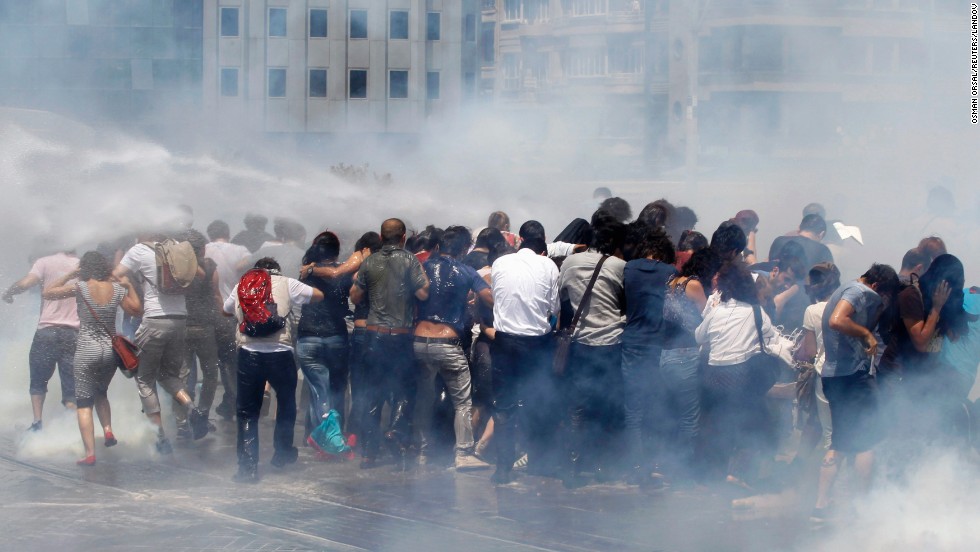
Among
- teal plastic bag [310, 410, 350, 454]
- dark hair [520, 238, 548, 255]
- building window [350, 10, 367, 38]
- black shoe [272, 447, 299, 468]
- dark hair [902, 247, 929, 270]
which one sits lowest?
black shoe [272, 447, 299, 468]

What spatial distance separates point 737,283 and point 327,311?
2.68 m

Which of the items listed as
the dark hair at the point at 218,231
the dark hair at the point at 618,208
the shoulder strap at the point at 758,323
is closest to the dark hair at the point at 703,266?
the shoulder strap at the point at 758,323

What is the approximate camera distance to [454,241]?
7.19 meters

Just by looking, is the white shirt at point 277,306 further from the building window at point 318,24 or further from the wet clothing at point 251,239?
the building window at point 318,24

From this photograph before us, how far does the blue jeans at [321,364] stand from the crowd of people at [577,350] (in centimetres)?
1

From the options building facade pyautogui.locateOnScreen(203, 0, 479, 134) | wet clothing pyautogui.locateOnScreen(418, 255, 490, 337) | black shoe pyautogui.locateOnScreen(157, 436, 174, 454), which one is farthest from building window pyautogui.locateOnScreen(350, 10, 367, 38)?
wet clothing pyautogui.locateOnScreen(418, 255, 490, 337)

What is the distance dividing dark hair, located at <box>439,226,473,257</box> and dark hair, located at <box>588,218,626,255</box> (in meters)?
1.07

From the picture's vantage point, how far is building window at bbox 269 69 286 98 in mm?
16109

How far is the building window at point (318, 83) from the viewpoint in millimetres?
16000

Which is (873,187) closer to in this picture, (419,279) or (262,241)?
(262,241)

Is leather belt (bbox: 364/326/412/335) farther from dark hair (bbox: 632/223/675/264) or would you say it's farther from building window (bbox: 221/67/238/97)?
building window (bbox: 221/67/238/97)

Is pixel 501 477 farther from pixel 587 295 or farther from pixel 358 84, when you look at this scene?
pixel 358 84

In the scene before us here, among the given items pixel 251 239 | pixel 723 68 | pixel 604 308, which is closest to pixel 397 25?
pixel 723 68

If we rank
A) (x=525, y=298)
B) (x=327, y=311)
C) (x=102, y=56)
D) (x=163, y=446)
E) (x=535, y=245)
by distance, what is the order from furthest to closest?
(x=102, y=56)
(x=163, y=446)
(x=327, y=311)
(x=535, y=245)
(x=525, y=298)
